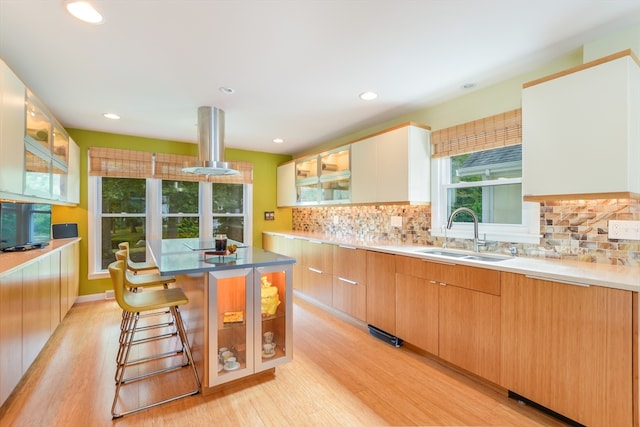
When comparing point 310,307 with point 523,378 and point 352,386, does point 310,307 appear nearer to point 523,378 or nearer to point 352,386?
point 352,386

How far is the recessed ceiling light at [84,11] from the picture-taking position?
5.20 ft

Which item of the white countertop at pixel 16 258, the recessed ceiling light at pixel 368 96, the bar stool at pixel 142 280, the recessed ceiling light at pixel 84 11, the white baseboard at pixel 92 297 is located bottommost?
the white baseboard at pixel 92 297

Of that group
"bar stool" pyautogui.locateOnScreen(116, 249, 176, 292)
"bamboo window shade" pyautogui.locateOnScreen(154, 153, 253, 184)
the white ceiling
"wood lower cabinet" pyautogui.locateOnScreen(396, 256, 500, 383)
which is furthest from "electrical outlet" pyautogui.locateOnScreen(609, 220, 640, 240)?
"bamboo window shade" pyautogui.locateOnScreen(154, 153, 253, 184)

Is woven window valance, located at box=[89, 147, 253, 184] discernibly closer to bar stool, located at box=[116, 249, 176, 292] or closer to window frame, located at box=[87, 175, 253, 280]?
window frame, located at box=[87, 175, 253, 280]

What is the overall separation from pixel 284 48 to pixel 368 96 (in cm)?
109

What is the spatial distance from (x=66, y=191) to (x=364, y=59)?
11.3 feet

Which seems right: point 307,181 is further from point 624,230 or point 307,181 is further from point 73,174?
point 624,230

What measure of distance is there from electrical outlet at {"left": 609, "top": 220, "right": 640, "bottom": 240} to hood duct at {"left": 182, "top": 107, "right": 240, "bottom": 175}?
3249 millimetres

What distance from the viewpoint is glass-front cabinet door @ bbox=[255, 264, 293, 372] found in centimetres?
220

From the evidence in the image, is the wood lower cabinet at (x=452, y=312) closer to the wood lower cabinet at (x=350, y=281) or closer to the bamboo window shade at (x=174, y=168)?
the wood lower cabinet at (x=350, y=281)

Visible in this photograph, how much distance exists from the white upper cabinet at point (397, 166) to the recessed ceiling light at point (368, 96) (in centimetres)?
43

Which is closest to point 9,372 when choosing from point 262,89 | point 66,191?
point 66,191

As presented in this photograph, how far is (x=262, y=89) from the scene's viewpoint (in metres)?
2.69

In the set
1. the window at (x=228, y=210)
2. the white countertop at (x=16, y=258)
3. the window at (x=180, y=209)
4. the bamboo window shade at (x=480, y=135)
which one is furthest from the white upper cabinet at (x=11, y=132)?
the bamboo window shade at (x=480, y=135)
